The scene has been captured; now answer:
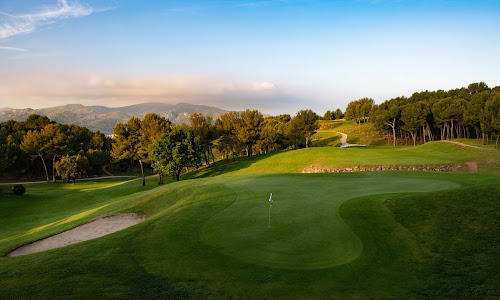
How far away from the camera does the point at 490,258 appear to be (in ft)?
29.3

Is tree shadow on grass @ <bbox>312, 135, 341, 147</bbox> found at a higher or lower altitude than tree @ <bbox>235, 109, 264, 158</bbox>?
lower

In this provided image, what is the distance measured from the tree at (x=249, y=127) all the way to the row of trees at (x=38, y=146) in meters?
41.9

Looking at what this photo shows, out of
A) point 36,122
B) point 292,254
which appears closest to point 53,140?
point 36,122

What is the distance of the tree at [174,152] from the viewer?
47.7 metres

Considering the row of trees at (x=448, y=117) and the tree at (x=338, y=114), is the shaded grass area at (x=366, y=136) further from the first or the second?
the tree at (x=338, y=114)

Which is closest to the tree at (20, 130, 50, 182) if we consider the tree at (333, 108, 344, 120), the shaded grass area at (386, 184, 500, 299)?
the shaded grass area at (386, 184, 500, 299)

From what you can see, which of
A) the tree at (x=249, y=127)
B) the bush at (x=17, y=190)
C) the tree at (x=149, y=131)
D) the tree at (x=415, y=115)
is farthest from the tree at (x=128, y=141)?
the tree at (x=415, y=115)

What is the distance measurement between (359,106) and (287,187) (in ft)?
370

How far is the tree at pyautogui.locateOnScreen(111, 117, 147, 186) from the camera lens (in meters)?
54.8

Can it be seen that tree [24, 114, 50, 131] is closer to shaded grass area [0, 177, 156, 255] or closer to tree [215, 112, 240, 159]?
shaded grass area [0, 177, 156, 255]

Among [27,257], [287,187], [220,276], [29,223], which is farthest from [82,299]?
[29,223]

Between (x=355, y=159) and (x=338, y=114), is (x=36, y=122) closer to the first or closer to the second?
(x=355, y=159)

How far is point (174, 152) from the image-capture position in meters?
47.6

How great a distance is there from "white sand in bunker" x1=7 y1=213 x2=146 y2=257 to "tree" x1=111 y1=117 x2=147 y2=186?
3551 cm
